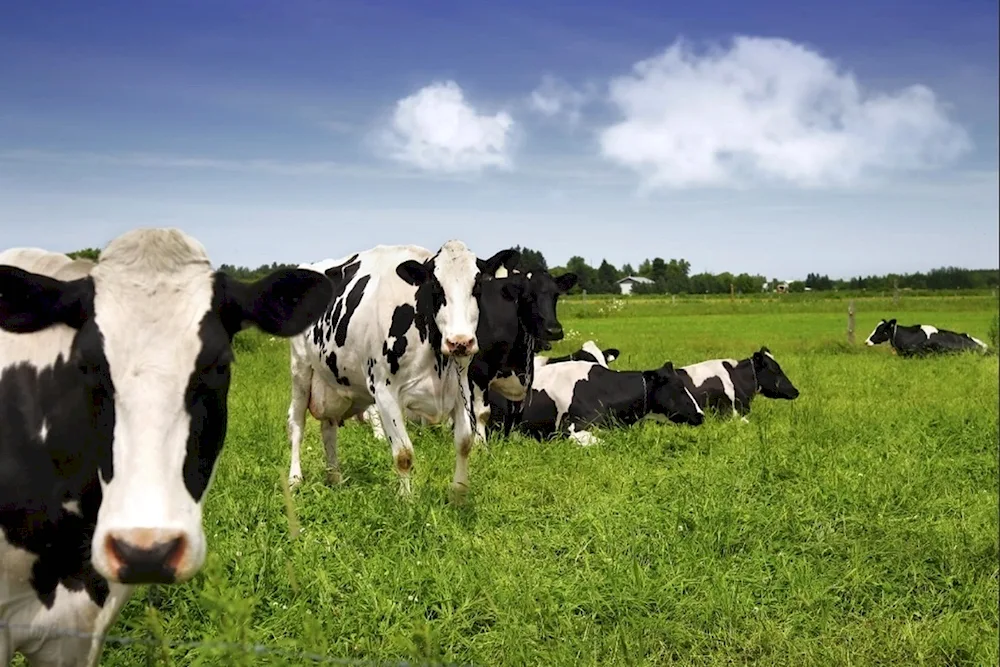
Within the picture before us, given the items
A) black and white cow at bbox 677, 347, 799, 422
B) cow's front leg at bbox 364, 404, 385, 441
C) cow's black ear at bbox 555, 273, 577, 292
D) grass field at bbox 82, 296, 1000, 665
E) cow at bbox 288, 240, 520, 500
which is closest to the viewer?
grass field at bbox 82, 296, 1000, 665

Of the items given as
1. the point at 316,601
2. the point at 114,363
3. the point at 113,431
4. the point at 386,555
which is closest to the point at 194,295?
the point at 114,363

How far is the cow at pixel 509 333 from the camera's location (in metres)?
6.81

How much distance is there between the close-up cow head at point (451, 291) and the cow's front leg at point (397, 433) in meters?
0.57

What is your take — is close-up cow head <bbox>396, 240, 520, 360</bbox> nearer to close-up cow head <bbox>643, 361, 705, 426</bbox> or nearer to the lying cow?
the lying cow

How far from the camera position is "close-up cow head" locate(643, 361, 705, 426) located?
30.6 feet

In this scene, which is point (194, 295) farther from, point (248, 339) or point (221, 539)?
point (248, 339)

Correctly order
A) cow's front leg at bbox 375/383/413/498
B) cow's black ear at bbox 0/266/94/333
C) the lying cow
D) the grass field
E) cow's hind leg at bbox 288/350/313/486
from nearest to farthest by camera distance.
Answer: cow's black ear at bbox 0/266/94/333, the grass field, cow's front leg at bbox 375/383/413/498, cow's hind leg at bbox 288/350/313/486, the lying cow

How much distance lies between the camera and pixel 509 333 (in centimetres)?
688

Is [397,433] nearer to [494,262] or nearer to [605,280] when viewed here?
[494,262]

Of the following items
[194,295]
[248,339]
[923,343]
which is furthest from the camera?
[923,343]

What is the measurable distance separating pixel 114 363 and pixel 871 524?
490 centimetres

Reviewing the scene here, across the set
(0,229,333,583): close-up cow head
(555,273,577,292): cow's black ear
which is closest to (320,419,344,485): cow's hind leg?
(555,273,577,292): cow's black ear

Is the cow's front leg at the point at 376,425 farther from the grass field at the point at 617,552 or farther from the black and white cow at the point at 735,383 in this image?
the black and white cow at the point at 735,383

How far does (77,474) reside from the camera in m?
2.34
